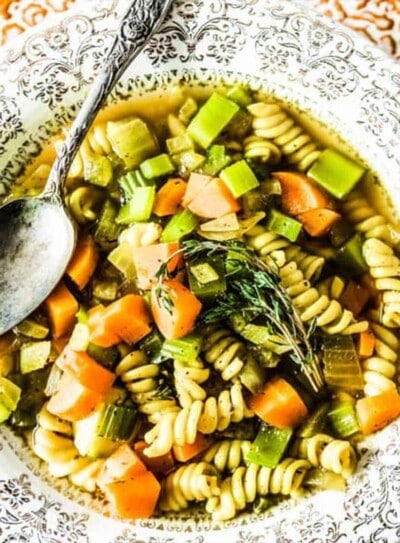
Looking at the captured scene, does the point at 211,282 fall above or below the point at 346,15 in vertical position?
below

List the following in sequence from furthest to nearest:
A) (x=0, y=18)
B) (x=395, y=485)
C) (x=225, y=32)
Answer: (x=0, y=18)
(x=225, y=32)
(x=395, y=485)

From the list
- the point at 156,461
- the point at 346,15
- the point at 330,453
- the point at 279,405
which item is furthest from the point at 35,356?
the point at 346,15

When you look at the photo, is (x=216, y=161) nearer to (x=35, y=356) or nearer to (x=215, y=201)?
(x=215, y=201)

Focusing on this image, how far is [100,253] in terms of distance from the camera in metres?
3.98

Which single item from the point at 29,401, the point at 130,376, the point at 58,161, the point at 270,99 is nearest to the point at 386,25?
the point at 270,99

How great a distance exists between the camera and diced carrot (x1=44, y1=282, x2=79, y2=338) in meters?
3.90

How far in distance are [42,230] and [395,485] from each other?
5.51 feet

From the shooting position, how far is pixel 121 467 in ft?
12.3

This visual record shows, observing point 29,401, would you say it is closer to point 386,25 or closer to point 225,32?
point 225,32

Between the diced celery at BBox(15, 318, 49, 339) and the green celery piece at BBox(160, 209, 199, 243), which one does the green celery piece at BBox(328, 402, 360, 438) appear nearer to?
the green celery piece at BBox(160, 209, 199, 243)

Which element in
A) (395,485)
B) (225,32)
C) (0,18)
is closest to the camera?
(395,485)

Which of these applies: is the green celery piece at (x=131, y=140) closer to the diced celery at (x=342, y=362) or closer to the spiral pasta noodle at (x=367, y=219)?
the spiral pasta noodle at (x=367, y=219)

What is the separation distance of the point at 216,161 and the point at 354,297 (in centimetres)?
77

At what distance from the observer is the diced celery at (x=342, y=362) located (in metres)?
3.78
